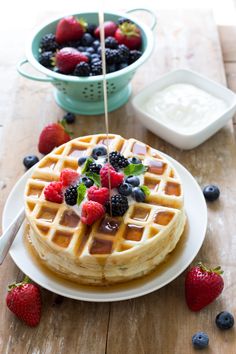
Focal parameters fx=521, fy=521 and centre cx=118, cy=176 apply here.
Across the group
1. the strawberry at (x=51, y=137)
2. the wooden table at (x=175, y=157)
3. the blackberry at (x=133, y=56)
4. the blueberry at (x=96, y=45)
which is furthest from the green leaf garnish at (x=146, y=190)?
the blueberry at (x=96, y=45)

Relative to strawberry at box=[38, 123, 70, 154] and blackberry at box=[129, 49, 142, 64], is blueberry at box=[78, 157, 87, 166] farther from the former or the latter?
blackberry at box=[129, 49, 142, 64]

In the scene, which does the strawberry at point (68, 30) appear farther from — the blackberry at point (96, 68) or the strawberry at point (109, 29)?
the blackberry at point (96, 68)

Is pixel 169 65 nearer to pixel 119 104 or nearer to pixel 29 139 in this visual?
pixel 119 104

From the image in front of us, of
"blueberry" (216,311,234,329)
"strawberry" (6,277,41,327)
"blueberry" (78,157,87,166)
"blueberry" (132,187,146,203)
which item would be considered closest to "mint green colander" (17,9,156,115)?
"blueberry" (78,157,87,166)

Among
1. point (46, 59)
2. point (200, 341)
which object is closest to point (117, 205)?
point (200, 341)

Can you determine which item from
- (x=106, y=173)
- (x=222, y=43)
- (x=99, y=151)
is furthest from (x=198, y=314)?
(x=222, y=43)

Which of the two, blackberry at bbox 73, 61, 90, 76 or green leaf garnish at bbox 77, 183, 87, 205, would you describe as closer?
green leaf garnish at bbox 77, 183, 87, 205
